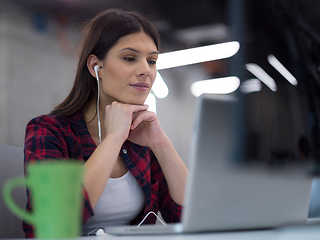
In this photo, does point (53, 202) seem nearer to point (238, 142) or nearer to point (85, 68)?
point (238, 142)

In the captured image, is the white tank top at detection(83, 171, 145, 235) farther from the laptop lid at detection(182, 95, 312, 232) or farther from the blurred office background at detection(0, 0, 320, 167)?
the blurred office background at detection(0, 0, 320, 167)

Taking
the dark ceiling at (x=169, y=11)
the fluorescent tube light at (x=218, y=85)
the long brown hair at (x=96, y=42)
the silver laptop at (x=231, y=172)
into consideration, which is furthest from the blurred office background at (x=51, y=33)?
the silver laptop at (x=231, y=172)

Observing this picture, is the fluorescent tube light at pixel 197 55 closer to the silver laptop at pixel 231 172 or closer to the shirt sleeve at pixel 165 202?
the shirt sleeve at pixel 165 202

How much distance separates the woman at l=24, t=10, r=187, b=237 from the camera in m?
1.04

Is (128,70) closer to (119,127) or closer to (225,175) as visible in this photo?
(119,127)

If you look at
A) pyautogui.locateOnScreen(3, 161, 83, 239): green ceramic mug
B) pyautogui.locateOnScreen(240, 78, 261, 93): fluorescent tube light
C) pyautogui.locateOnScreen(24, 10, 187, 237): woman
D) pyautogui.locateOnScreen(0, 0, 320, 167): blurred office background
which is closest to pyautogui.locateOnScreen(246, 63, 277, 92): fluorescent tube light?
pyautogui.locateOnScreen(240, 78, 261, 93): fluorescent tube light

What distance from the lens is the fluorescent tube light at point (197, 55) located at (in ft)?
13.8

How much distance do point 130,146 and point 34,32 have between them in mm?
2695

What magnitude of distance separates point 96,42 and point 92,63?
9 cm

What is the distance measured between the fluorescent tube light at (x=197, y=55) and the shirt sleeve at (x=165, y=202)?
3.12 m

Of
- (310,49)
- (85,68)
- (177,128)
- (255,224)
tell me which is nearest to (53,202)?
(255,224)

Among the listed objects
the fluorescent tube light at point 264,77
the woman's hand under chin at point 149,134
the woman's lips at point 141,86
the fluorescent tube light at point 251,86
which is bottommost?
the woman's hand under chin at point 149,134

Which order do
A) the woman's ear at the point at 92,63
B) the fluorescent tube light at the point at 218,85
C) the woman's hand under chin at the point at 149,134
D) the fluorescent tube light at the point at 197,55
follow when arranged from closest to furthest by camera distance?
the woman's hand under chin at the point at 149,134 < the woman's ear at the point at 92,63 < the fluorescent tube light at the point at 197,55 < the fluorescent tube light at the point at 218,85

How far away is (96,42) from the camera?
128cm
